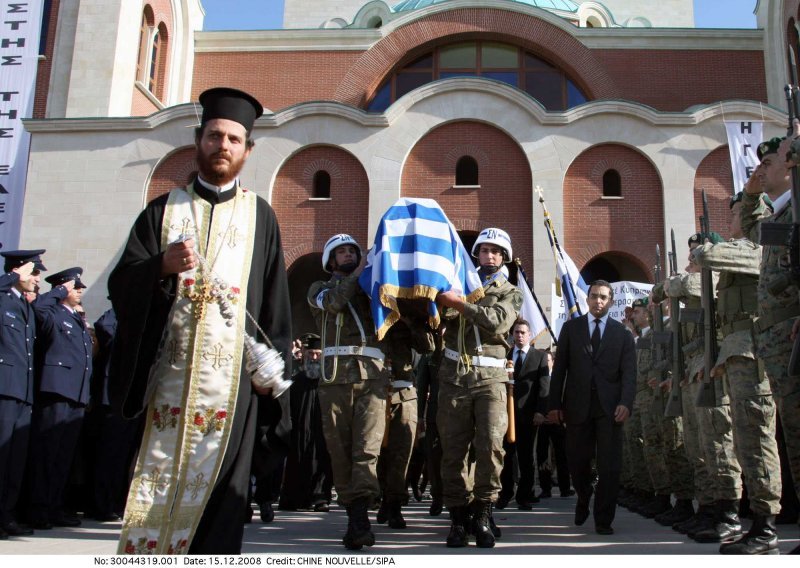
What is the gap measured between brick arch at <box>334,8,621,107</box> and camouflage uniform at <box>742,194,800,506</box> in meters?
22.0

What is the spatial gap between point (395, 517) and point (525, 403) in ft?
11.9

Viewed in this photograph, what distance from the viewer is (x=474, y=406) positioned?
20.4 ft

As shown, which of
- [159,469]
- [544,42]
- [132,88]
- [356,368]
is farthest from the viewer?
[544,42]

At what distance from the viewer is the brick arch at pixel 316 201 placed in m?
21.2

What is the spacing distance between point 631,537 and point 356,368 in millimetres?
2690

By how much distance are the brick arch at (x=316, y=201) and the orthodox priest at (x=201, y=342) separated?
56.7ft

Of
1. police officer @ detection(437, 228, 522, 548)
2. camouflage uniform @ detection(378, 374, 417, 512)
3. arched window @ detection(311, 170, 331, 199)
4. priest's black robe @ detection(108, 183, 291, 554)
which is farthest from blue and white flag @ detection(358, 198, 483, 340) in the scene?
arched window @ detection(311, 170, 331, 199)

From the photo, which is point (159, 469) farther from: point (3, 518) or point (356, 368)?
point (3, 518)

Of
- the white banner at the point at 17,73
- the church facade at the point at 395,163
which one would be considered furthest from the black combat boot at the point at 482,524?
the white banner at the point at 17,73

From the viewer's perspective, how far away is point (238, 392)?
3.53 meters

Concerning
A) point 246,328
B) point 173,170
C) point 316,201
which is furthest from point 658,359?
point 173,170

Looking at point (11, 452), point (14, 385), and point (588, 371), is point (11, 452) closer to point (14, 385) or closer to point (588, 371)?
point (14, 385)

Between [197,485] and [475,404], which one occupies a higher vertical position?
[475,404]

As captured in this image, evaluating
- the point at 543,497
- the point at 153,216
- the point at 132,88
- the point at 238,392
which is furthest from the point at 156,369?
the point at 132,88
